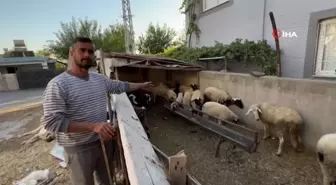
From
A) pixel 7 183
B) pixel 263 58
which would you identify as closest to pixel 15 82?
pixel 7 183

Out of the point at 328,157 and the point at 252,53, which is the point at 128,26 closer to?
the point at 252,53

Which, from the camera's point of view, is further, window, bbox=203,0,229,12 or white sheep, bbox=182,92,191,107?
window, bbox=203,0,229,12

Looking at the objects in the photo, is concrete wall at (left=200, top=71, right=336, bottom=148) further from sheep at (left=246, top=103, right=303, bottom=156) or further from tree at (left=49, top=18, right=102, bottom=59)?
tree at (left=49, top=18, right=102, bottom=59)

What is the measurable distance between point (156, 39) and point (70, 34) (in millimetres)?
12560

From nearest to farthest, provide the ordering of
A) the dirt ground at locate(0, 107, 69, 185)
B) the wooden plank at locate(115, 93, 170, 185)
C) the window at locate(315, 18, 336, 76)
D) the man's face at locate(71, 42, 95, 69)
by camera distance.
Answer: the wooden plank at locate(115, 93, 170, 185)
the man's face at locate(71, 42, 95, 69)
the dirt ground at locate(0, 107, 69, 185)
the window at locate(315, 18, 336, 76)

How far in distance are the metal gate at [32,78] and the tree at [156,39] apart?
10.0 m

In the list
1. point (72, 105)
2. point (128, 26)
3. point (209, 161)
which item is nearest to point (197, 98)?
point (209, 161)

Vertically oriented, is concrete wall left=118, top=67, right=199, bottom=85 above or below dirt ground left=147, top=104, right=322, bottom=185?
above

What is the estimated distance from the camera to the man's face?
2045mm

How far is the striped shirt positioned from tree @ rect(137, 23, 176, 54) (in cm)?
1934

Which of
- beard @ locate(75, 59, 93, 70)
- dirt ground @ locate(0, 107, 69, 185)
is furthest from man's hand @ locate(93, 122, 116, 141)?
dirt ground @ locate(0, 107, 69, 185)

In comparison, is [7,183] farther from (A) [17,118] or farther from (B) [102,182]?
(A) [17,118]

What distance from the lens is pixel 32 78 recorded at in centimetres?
1969

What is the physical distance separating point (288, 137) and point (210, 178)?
2.08 m
